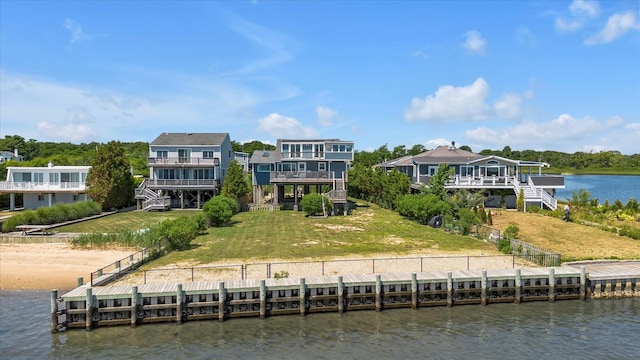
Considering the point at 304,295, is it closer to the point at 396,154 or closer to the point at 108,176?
the point at 108,176

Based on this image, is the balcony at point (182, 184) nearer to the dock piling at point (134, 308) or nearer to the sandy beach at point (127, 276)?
the sandy beach at point (127, 276)

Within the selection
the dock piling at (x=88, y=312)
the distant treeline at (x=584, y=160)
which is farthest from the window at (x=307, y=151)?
the distant treeline at (x=584, y=160)

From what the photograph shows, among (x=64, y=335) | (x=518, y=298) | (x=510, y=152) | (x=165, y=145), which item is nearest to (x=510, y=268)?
(x=518, y=298)

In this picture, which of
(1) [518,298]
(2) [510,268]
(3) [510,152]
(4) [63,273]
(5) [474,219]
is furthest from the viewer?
(3) [510,152]

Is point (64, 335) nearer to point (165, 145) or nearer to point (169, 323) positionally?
point (169, 323)

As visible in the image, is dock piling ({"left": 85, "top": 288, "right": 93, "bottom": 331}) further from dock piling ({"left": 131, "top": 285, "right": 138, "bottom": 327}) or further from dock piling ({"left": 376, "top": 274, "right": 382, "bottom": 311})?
dock piling ({"left": 376, "top": 274, "right": 382, "bottom": 311})

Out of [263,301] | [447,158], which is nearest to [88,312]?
[263,301]

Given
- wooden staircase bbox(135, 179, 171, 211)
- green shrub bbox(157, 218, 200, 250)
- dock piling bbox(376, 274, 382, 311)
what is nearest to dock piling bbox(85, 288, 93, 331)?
green shrub bbox(157, 218, 200, 250)
